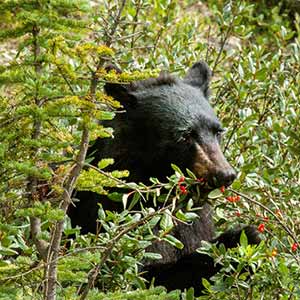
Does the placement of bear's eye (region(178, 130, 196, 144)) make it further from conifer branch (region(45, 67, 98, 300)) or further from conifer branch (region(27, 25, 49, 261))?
conifer branch (region(45, 67, 98, 300))

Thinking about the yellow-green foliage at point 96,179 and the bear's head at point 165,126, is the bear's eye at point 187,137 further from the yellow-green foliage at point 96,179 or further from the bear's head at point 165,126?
the yellow-green foliage at point 96,179

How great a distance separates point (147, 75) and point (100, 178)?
20.8 inches

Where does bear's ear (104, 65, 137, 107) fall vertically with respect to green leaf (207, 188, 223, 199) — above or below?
above

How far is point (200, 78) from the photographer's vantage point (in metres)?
5.74

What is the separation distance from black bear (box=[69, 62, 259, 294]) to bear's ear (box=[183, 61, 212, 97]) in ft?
0.38

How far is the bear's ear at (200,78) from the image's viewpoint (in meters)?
5.72

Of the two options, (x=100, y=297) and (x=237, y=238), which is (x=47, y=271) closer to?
(x=100, y=297)

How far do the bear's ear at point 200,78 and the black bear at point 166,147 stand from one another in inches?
4.6

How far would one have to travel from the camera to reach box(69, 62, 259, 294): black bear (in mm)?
5164

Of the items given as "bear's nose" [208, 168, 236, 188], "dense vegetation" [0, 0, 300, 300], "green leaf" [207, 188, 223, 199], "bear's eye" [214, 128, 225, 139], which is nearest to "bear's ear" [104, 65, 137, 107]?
"bear's eye" [214, 128, 225, 139]

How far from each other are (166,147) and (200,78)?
750 millimetres

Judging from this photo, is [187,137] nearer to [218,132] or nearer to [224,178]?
[218,132]

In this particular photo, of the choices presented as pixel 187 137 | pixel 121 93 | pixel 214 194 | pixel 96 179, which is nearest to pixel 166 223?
pixel 96 179

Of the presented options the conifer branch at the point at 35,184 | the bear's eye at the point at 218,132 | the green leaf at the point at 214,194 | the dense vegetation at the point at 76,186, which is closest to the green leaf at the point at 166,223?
the dense vegetation at the point at 76,186
